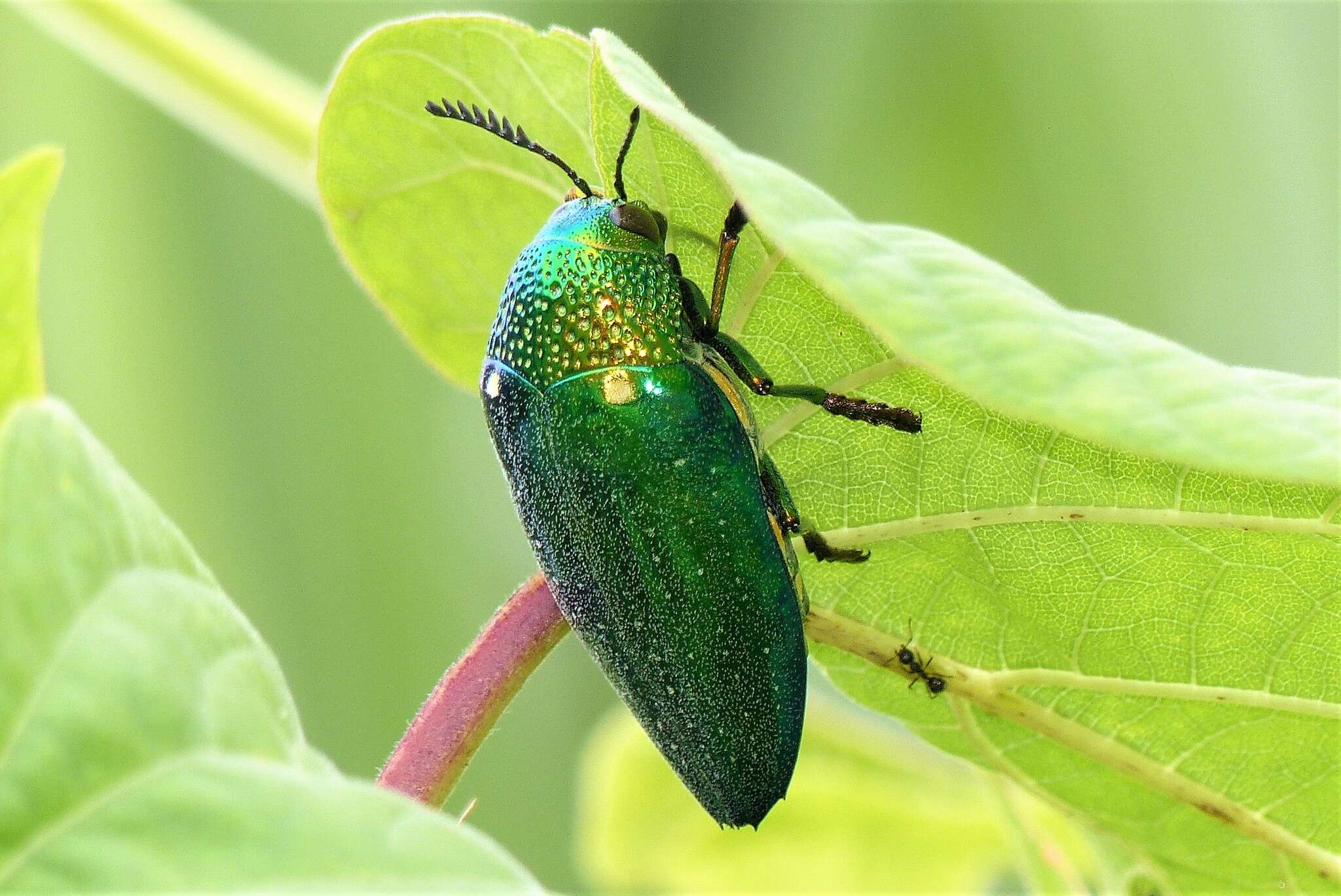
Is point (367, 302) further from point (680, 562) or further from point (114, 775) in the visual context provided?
point (114, 775)

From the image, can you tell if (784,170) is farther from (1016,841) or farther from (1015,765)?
(1016,841)

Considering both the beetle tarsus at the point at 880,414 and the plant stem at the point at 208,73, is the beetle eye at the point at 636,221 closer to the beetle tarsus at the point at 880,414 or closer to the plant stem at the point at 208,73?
the beetle tarsus at the point at 880,414

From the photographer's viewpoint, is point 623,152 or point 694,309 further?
point 694,309

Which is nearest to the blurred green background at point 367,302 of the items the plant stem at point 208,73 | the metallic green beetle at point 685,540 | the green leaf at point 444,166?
the plant stem at point 208,73

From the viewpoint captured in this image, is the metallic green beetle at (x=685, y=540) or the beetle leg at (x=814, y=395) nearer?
the beetle leg at (x=814, y=395)

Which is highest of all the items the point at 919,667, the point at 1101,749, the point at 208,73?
the point at 208,73

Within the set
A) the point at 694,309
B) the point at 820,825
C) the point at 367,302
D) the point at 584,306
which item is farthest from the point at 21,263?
the point at 367,302

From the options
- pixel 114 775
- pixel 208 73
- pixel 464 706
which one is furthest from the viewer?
pixel 208 73

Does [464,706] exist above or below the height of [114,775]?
below
